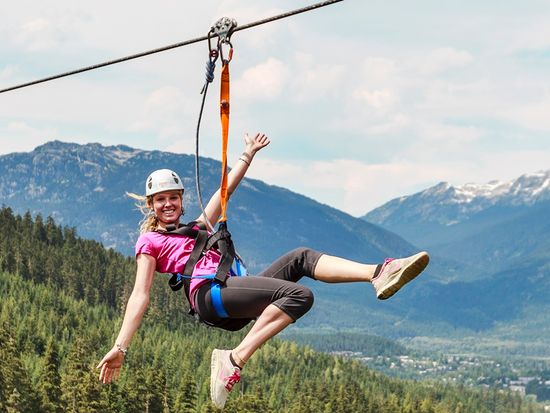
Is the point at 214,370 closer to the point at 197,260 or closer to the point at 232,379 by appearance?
the point at 232,379

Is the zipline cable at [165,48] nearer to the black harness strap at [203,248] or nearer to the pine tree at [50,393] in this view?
the black harness strap at [203,248]

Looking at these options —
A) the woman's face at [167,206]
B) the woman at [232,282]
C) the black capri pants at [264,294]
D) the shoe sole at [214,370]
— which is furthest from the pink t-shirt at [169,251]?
the shoe sole at [214,370]

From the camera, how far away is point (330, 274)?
1120 centimetres

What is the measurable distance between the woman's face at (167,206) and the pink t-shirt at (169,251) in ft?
0.78

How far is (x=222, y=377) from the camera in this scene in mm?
11414

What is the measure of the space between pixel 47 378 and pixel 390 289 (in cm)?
8561

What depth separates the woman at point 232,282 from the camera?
11.0 m

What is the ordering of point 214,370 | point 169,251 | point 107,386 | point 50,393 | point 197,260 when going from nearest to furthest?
point 214,370 < point 197,260 < point 169,251 < point 50,393 < point 107,386

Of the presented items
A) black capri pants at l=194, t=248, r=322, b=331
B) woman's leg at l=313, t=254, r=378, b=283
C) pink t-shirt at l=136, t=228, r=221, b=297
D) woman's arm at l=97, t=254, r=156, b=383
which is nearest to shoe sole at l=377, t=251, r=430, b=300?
woman's leg at l=313, t=254, r=378, b=283

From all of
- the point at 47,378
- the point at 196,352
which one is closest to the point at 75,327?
the point at 196,352

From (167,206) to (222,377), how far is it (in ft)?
7.53

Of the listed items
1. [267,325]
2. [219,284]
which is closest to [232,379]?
[267,325]

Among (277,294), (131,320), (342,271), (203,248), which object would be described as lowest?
(131,320)

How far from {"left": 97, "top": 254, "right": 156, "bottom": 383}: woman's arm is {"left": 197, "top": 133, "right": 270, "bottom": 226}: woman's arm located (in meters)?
1.46
